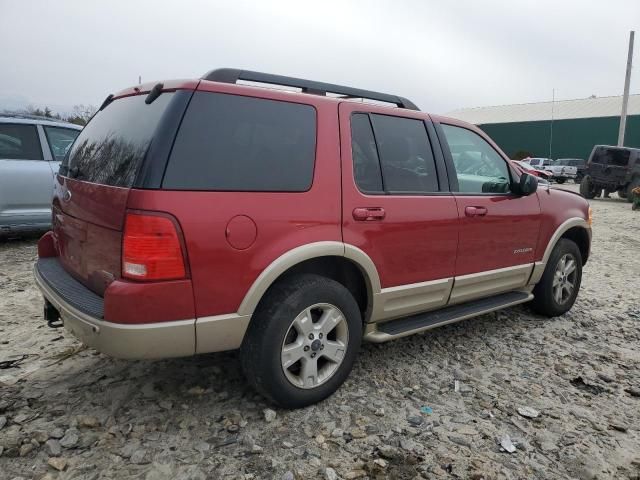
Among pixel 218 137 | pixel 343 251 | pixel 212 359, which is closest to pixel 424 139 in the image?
pixel 343 251

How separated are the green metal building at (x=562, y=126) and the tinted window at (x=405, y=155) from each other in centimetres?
3840

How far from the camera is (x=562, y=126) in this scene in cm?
3922

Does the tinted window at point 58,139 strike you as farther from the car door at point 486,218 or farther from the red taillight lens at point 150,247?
the car door at point 486,218

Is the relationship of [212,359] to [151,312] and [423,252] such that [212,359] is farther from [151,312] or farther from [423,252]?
[423,252]

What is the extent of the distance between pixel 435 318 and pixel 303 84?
1.81 m

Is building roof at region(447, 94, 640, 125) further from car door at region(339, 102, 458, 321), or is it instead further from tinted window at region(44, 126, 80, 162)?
car door at region(339, 102, 458, 321)

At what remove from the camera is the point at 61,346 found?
3625 mm

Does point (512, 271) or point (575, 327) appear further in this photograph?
point (575, 327)

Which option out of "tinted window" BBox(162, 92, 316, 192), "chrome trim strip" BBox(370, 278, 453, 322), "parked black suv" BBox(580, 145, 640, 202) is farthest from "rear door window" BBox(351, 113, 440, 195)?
"parked black suv" BBox(580, 145, 640, 202)

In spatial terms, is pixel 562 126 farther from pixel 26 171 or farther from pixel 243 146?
pixel 243 146

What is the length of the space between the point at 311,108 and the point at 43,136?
519 centimetres

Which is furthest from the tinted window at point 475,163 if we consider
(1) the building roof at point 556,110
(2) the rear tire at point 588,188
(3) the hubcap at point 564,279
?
(1) the building roof at point 556,110

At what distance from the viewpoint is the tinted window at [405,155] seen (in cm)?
321

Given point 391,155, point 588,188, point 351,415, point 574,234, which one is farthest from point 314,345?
point 588,188
